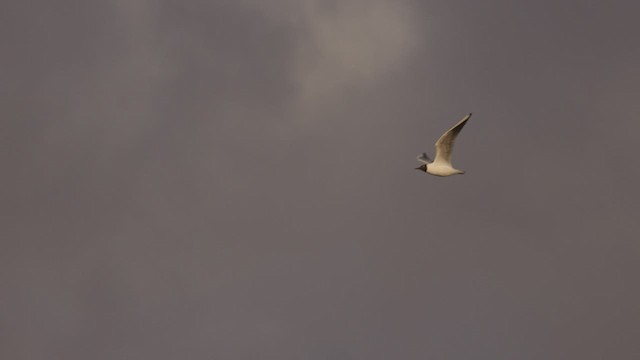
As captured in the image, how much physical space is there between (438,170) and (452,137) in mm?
5471

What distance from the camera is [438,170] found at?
90.2 meters

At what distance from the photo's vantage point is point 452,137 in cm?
8594
